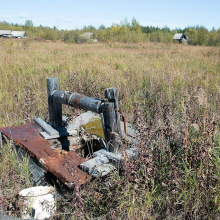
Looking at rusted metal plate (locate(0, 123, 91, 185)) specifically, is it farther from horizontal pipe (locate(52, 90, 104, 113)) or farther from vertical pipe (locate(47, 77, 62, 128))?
horizontal pipe (locate(52, 90, 104, 113))

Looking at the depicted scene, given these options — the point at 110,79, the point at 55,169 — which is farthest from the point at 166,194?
the point at 110,79

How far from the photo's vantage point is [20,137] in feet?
11.1

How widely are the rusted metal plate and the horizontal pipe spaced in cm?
58

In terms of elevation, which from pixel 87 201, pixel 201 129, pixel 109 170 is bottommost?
pixel 87 201

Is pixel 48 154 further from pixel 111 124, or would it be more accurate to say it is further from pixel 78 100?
pixel 111 124

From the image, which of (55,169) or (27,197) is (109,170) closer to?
(55,169)

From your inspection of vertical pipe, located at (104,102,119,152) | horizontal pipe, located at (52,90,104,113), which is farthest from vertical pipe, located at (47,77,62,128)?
vertical pipe, located at (104,102,119,152)

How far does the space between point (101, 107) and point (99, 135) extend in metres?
0.81

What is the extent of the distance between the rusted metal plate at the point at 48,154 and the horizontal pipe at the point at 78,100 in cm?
58

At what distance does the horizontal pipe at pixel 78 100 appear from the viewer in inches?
111

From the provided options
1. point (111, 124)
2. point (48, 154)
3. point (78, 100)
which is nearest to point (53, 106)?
point (78, 100)

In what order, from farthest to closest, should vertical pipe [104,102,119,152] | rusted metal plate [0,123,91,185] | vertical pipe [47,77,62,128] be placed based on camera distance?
vertical pipe [47,77,62,128]
vertical pipe [104,102,119,152]
rusted metal plate [0,123,91,185]

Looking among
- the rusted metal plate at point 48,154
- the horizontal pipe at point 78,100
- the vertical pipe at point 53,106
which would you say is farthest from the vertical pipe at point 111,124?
the vertical pipe at point 53,106

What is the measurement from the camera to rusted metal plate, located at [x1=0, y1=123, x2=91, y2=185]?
241cm
